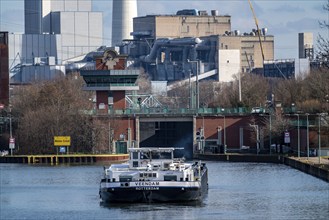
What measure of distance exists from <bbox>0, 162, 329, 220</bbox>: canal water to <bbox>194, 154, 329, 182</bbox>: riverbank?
2.86ft

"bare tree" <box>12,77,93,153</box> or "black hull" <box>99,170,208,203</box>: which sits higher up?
"bare tree" <box>12,77,93,153</box>

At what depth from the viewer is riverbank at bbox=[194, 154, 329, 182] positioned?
330ft

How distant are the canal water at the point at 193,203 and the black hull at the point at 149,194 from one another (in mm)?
742

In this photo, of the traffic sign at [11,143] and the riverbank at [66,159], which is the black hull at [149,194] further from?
the traffic sign at [11,143]

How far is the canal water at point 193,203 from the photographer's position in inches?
2862

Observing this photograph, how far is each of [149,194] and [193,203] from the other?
2681mm

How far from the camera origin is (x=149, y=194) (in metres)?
78.4

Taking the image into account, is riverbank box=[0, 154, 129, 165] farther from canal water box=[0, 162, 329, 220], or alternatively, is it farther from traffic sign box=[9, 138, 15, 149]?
canal water box=[0, 162, 329, 220]

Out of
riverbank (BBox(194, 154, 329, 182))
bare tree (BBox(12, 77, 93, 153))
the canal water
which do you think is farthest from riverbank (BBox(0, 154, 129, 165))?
the canal water

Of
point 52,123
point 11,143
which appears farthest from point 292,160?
point 11,143

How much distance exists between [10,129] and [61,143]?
1054 centimetres

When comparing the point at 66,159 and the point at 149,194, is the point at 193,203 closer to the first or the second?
the point at 149,194

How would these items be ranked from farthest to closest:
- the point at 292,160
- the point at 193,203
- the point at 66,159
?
the point at 66,159
the point at 292,160
the point at 193,203

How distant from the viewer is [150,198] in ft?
257
